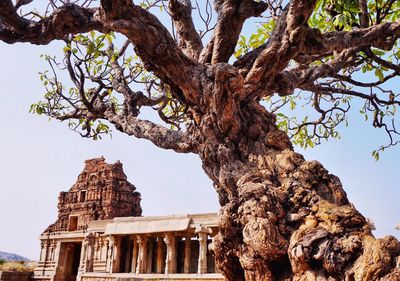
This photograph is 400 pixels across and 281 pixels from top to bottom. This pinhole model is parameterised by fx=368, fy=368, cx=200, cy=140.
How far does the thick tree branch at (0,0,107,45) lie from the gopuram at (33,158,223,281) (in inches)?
567

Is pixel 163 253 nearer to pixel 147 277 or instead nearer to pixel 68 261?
pixel 147 277

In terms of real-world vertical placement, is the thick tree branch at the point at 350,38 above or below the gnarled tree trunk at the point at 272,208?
above

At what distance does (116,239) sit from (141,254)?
86.5 inches

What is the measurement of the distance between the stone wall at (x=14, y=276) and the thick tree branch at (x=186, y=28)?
23184 millimetres

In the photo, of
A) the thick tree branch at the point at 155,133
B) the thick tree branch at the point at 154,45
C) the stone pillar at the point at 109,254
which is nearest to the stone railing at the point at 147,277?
the stone pillar at the point at 109,254

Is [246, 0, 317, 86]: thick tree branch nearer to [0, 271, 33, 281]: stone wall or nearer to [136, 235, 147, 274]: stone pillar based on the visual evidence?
[136, 235, 147, 274]: stone pillar

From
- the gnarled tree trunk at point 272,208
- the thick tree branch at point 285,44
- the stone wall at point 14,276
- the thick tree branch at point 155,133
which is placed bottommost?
the stone wall at point 14,276

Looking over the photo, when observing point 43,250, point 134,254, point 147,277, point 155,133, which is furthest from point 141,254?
point 155,133

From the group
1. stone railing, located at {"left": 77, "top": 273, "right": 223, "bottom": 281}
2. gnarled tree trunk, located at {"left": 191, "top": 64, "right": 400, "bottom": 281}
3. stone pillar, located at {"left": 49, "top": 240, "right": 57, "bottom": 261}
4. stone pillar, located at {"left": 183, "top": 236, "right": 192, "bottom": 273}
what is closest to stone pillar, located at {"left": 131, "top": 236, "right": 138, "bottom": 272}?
stone railing, located at {"left": 77, "top": 273, "right": 223, "bottom": 281}

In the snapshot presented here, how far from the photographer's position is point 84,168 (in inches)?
1260

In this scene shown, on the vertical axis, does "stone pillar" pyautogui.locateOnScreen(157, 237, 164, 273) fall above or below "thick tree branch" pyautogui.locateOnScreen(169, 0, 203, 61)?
below

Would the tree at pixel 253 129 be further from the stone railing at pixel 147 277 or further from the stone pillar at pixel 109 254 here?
the stone pillar at pixel 109 254

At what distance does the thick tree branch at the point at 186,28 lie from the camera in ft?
15.1

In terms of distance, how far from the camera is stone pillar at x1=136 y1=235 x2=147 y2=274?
65.8ft
